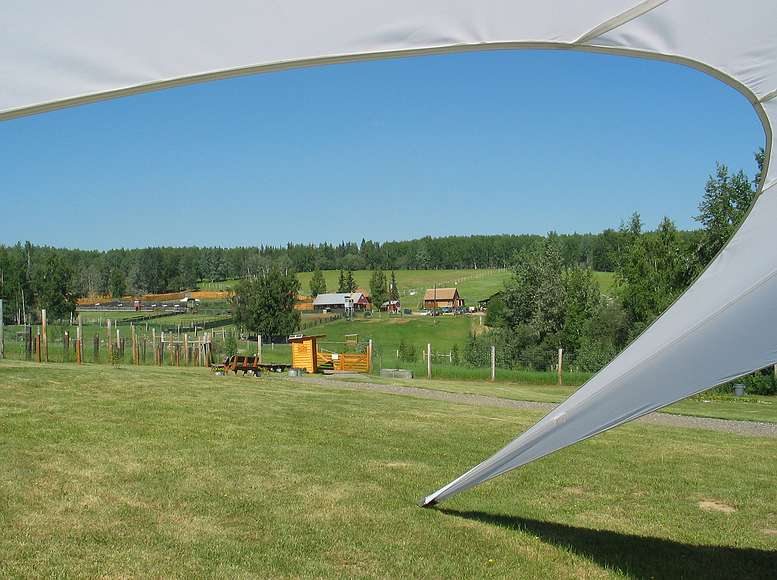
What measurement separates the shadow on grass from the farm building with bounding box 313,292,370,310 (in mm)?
91930

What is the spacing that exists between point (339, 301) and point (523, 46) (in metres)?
98.1

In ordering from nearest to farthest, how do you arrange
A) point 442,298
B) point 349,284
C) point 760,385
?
point 760,385, point 442,298, point 349,284

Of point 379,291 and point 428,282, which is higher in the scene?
point 428,282

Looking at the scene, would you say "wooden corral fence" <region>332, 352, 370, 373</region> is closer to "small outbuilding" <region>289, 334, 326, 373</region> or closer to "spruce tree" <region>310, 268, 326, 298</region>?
"small outbuilding" <region>289, 334, 326, 373</region>

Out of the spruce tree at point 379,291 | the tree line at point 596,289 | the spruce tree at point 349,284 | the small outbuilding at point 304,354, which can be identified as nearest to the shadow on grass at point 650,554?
the small outbuilding at point 304,354

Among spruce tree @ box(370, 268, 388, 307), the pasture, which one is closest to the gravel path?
spruce tree @ box(370, 268, 388, 307)

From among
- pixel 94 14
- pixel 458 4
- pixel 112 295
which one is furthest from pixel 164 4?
pixel 112 295

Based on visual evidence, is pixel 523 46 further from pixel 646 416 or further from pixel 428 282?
pixel 428 282

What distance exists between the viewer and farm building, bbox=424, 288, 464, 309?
327 ft

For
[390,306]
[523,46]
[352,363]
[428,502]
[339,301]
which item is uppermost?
[523,46]

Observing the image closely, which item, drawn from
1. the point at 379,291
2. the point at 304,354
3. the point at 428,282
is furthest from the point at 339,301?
the point at 304,354

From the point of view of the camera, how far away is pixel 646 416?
1551 centimetres

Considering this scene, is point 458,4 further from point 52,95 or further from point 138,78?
point 52,95

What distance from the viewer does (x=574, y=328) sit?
47781 millimetres
